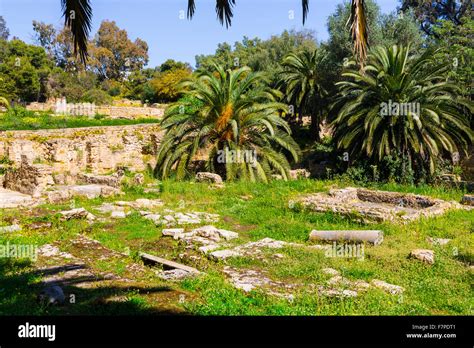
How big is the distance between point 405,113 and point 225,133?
6.55m

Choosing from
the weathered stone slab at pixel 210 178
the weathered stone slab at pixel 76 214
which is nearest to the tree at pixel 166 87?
the weathered stone slab at pixel 210 178

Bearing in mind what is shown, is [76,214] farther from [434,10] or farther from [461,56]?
[434,10]

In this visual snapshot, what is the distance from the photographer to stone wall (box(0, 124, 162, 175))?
20.5 m

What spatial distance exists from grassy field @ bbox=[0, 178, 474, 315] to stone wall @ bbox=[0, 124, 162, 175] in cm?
813

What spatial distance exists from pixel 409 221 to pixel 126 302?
24.8 ft

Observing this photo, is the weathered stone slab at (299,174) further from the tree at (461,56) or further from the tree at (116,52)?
the tree at (116,52)

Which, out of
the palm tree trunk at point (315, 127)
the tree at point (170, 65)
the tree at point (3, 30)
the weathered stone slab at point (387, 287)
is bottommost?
the weathered stone slab at point (387, 287)

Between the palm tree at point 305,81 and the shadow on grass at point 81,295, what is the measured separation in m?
19.7

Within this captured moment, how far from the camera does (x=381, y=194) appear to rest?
1443 centimetres

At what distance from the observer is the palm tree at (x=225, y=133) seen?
1738cm

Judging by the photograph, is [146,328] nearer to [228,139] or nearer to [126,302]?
[126,302]

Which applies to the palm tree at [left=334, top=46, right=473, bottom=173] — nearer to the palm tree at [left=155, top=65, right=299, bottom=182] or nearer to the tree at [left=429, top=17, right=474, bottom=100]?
the palm tree at [left=155, top=65, right=299, bottom=182]

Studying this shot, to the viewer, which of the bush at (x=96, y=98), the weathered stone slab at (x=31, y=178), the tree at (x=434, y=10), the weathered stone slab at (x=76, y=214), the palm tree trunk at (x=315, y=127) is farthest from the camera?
the bush at (x=96, y=98)

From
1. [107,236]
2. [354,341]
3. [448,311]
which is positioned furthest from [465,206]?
[354,341]
